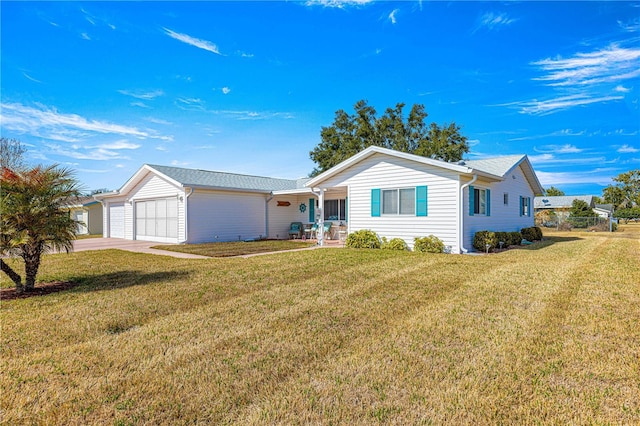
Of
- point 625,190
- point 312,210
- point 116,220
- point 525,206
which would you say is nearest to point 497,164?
point 525,206

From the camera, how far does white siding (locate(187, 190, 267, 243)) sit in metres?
15.1

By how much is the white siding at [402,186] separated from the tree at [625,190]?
6336 centimetres

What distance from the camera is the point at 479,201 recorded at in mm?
12609

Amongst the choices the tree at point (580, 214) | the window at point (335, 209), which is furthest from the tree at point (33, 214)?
the tree at point (580, 214)

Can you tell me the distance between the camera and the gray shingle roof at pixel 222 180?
15688 millimetres

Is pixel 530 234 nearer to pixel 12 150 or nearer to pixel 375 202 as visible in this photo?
pixel 375 202

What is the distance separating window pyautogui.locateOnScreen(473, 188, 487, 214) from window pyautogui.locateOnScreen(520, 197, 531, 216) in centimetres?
561

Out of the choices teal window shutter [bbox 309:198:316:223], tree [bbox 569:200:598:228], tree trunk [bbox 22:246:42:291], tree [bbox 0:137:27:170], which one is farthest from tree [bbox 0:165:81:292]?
tree [bbox 569:200:598:228]

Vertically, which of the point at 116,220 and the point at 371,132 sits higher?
the point at 371,132

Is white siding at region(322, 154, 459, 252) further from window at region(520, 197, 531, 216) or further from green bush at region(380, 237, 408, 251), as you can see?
window at region(520, 197, 531, 216)

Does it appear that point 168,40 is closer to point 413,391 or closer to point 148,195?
point 148,195

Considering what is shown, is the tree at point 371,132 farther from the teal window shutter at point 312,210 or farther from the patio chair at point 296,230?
the patio chair at point 296,230

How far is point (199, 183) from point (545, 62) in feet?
54.2

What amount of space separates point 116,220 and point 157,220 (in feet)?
16.4
